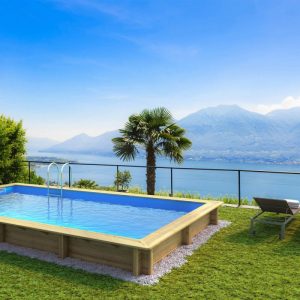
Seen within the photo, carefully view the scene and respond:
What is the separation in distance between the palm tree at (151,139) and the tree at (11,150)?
3153 millimetres

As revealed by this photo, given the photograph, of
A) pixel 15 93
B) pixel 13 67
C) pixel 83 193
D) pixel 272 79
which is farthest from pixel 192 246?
pixel 272 79

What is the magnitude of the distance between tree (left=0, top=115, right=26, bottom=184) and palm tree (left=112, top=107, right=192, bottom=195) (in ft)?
10.3

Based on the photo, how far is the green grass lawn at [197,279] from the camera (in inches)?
142

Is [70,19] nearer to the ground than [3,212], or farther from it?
farther from it

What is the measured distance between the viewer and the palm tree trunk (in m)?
10.5

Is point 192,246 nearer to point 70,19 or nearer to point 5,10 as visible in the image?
point 70,19

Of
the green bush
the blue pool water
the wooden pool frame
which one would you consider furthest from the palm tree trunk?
the wooden pool frame

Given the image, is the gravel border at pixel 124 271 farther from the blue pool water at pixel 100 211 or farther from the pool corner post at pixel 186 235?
the blue pool water at pixel 100 211

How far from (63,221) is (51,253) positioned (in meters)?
1.96

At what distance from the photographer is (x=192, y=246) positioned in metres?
5.30

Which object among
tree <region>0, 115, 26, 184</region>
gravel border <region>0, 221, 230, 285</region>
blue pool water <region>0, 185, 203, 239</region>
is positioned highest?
tree <region>0, 115, 26, 184</region>

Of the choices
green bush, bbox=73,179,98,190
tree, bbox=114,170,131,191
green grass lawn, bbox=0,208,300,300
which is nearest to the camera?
green grass lawn, bbox=0,208,300,300

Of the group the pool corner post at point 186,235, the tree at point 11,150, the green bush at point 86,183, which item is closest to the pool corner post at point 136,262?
the pool corner post at point 186,235

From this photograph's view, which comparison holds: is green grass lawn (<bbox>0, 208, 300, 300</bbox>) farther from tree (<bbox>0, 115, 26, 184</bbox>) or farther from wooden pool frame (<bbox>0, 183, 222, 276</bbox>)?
tree (<bbox>0, 115, 26, 184</bbox>)
